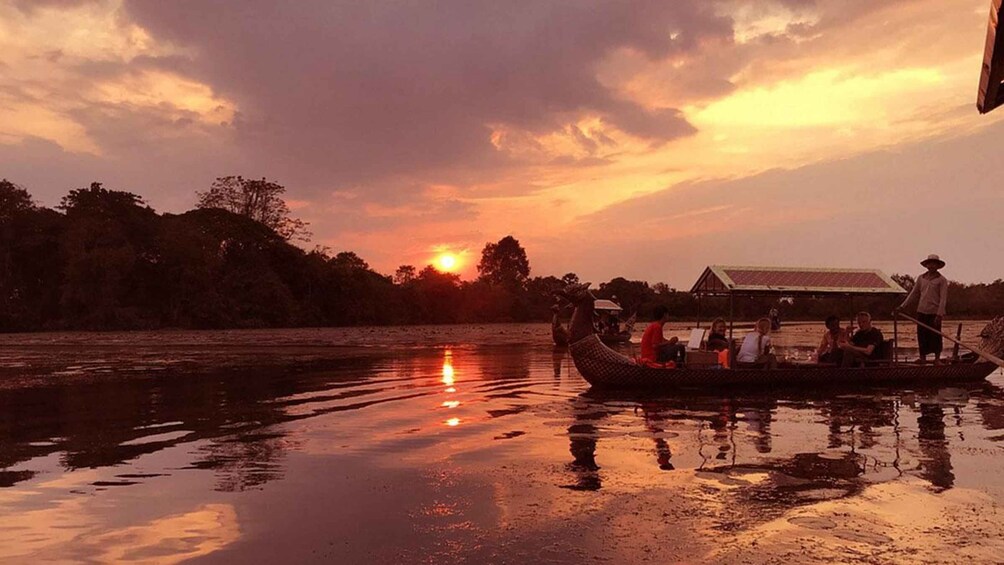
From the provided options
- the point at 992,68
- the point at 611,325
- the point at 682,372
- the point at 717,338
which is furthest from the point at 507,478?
the point at 611,325

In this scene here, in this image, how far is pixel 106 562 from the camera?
495cm

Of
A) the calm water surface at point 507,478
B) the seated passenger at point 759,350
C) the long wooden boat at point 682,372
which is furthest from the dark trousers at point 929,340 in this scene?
the seated passenger at point 759,350

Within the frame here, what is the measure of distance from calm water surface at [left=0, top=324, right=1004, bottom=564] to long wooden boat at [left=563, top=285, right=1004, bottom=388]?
412 mm

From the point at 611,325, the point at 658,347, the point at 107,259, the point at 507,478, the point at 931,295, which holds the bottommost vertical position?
the point at 507,478

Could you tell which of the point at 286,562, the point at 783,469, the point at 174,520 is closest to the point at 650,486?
the point at 783,469

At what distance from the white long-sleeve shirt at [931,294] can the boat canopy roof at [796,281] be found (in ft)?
2.44

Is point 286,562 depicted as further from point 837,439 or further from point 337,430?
point 837,439

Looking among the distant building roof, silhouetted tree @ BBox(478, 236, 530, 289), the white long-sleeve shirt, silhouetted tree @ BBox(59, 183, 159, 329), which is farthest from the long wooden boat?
silhouetted tree @ BBox(478, 236, 530, 289)

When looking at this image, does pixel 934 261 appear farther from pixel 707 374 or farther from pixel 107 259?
pixel 107 259

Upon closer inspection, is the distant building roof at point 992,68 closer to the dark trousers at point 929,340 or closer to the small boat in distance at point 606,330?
the dark trousers at point 929,340

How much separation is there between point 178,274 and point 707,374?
52.8 meters

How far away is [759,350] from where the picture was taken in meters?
14.8

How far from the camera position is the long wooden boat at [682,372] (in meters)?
14.0

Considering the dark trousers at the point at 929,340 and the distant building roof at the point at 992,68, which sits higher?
the distant building roof at the point at 992,68
